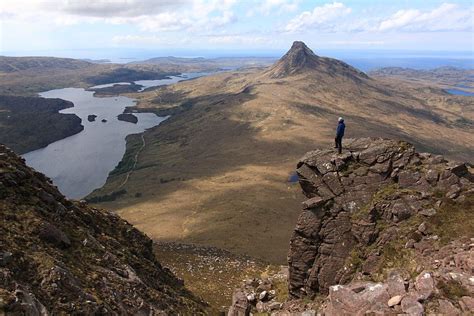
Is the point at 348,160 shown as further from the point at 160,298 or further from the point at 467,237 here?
the point at 160,298

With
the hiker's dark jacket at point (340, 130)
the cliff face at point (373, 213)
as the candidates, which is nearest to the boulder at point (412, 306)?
the cliff face at point (373, 213)

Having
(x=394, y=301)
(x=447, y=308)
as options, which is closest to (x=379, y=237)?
(x=394, y=301)

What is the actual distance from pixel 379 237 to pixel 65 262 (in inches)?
913

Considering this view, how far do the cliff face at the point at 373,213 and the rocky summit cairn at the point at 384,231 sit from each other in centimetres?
7

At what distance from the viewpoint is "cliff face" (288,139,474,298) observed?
26.6 metres

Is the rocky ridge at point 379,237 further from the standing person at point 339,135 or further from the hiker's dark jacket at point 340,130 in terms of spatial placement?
the hiker's dark jacket at point 340,130

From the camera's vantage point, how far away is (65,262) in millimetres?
27078

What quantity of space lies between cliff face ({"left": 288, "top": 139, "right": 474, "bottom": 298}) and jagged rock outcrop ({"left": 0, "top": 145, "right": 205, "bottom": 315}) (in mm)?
12721

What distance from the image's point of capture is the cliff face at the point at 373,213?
26.6 meters

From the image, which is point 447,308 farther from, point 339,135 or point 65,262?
point 65,262

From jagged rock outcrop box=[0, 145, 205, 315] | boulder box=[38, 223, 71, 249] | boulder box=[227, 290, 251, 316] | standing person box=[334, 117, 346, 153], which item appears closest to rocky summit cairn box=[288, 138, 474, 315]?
standing person box=[334, 117, 346, 153]

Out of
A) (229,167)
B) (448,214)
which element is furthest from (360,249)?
(229,167)

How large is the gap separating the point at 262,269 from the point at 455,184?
39075mm

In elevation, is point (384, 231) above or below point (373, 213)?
below
